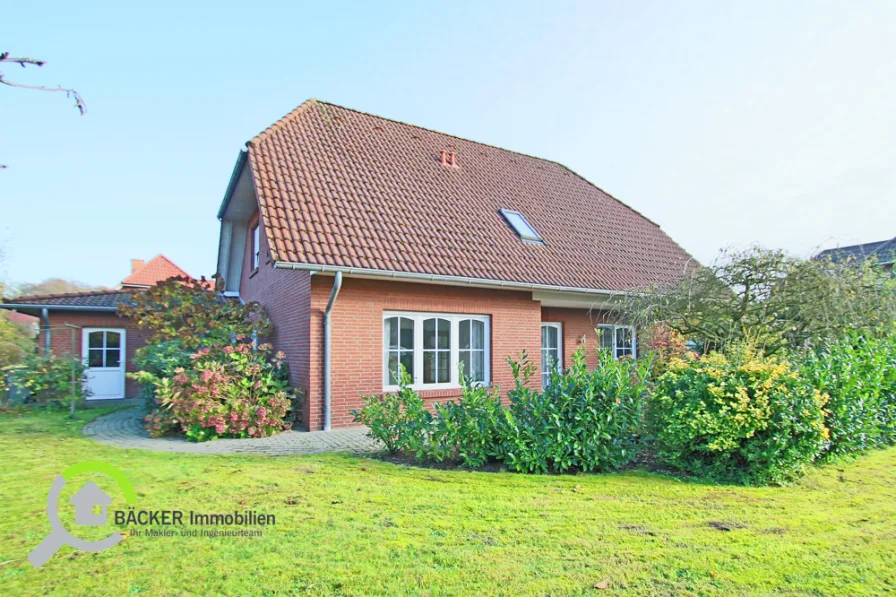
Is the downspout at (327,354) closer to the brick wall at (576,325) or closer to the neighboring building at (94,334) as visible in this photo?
the brick wall at (576,325)

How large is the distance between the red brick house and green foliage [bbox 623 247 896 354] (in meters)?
1.80

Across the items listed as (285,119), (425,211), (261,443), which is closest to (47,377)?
(261,443)

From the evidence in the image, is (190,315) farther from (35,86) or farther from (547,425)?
(35,86)

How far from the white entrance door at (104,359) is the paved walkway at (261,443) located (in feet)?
20.9

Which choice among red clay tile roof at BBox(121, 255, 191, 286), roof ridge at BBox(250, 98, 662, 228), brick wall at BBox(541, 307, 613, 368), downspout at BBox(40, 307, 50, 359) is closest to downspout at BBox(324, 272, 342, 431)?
roof ridge at BBox(250, 98, 662, 228)

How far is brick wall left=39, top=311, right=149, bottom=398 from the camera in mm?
14453

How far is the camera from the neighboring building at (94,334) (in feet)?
47.0

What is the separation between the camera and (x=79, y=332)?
48.8ft

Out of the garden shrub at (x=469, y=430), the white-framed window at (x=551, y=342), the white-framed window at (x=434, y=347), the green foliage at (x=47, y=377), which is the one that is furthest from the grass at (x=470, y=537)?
the green foliage at (x=47, y=377)

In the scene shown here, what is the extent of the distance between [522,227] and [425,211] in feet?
9.07

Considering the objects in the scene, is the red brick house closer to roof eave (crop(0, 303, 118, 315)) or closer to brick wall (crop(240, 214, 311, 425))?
brick wall (crop(240, 214, 311, 425))

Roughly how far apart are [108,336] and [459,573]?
50.9 feet

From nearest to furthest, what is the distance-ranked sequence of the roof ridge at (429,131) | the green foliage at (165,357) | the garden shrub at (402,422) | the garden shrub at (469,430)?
the garden shrub at (469,430), the garden shrub at (402,422), the green foliage at (165,357), the roof ridge at (429,131)

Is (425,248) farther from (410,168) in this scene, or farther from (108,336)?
(108,336)
